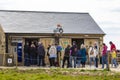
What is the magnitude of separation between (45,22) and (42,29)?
2.10m

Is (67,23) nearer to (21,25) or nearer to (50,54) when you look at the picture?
(21,25)

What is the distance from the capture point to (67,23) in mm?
47469

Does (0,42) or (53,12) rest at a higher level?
(53,12)

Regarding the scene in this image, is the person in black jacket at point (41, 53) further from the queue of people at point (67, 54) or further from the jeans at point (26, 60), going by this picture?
the jeans at point (26, 60)

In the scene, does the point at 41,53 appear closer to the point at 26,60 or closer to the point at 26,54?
the point at 26,54

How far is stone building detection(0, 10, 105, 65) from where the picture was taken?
4338 centimetres

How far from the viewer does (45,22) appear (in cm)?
4684

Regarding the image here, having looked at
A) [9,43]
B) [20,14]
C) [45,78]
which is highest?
[20,14]

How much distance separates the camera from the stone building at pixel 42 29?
142ft

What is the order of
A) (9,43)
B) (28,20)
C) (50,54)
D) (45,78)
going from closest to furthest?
(45,78), (50,54), (9,43), (28,20)

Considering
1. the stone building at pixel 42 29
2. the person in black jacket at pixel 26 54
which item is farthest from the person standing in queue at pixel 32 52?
Answer: the stone building at pixel 42 29

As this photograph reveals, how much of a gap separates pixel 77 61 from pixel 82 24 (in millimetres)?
10936

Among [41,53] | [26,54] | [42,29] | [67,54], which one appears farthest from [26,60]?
[42,29]

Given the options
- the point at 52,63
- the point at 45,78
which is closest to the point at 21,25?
the point at 52,63
